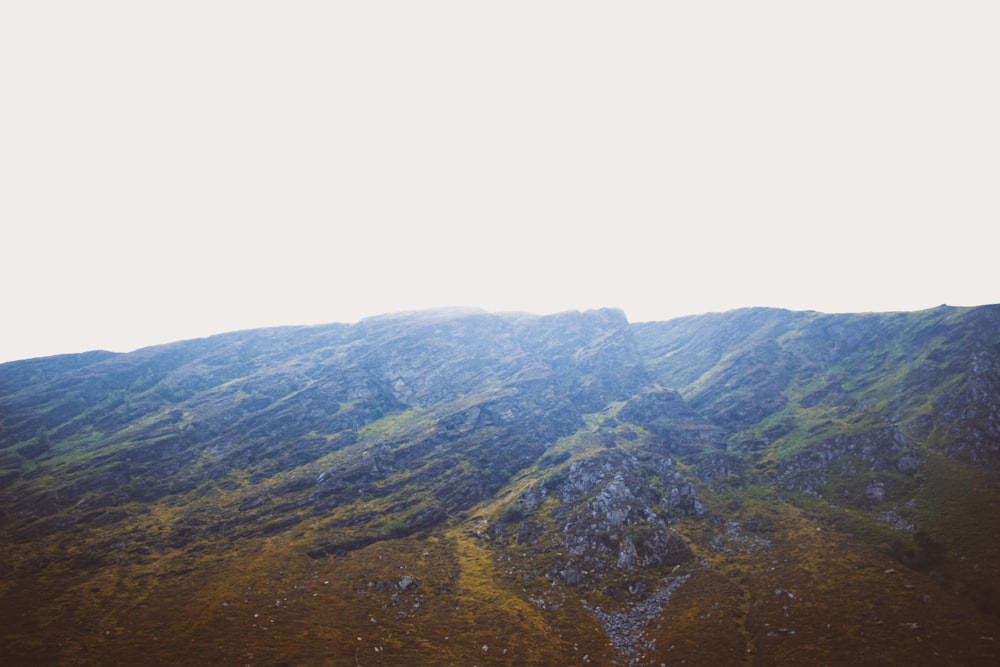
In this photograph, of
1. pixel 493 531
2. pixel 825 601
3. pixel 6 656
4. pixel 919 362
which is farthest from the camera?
pixel 919 362

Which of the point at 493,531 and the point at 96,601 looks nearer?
the point at 96,601

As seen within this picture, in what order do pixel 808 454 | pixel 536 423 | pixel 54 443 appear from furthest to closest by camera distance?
pixel 536 423, pixel 54 443, pixel 808 454

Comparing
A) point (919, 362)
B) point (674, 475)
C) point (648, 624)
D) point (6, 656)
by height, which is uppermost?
point (919, 362)

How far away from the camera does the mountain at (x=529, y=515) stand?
5956cm

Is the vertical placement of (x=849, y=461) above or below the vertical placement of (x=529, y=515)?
above

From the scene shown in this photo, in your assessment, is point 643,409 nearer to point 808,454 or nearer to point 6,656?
point 808,454

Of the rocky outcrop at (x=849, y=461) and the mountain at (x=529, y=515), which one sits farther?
the rocky outcrop at (x=849, y=461)

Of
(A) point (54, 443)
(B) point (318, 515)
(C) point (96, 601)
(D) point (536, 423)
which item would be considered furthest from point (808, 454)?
(A) point (54, 443)

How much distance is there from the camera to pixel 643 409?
156m

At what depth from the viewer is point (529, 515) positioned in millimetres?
101875

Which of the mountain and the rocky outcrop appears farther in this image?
the rocky outcrop

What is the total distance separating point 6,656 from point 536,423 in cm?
12937

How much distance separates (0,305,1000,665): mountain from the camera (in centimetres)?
5956

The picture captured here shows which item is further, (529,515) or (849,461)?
(529,515)
